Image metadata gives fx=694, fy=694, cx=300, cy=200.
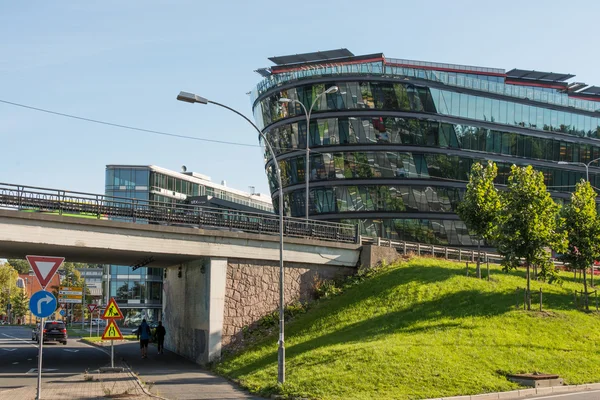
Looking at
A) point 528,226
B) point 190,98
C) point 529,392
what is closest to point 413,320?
point 528,226

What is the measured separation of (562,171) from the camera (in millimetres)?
76188

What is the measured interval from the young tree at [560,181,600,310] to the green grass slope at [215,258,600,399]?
186 centimetres

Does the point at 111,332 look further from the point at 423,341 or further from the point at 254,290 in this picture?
the point at 423,341

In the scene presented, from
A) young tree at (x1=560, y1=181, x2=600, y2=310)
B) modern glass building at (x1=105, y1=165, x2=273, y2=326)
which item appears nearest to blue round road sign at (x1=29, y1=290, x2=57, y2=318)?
young tree at (x1=560, y1=181, x2=600, y2=310)

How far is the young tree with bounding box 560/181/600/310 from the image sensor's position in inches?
1302

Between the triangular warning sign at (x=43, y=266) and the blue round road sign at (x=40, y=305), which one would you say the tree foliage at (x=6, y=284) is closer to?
the triangular warning sign at (x=43, y=266)

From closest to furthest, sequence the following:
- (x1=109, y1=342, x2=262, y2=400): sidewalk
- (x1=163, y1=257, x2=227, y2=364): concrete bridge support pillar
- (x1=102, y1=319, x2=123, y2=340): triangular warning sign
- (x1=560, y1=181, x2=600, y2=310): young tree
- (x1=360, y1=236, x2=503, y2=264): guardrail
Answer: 1. (x1=109, y1=342, x2=262, y2=400): sidewalk
2. (x1=102, y1=319, x2=123, y2=340): triangular warning sign
3. (x1=163, y1=257, x2=227, y2=364): concrete bridge support pillar
4. (x1=560, y1=181, x2=600, y2=310): young tree
5. (x1=360, y1=236, x2=503, y2=264): guardrail

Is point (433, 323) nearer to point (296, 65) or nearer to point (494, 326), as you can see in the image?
point (494, 326)

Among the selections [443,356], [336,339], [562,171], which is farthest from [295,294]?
[562,171]

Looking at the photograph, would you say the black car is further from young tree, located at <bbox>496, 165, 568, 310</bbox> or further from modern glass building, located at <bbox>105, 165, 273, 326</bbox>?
modern glass building, located at <bbox>105, 165, 273, 326</bbox>

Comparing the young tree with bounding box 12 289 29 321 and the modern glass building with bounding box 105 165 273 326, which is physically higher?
the modern glass building with bounding box 105 165 273 326

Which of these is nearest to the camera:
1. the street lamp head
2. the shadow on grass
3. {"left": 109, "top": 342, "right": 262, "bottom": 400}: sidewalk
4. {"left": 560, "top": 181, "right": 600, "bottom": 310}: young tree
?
{"left": 109, "top": 342, "right": 262, "bottom": 400}: sidewalk

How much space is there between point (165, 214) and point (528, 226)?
51.8ft

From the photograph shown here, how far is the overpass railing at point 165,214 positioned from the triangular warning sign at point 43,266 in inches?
438
